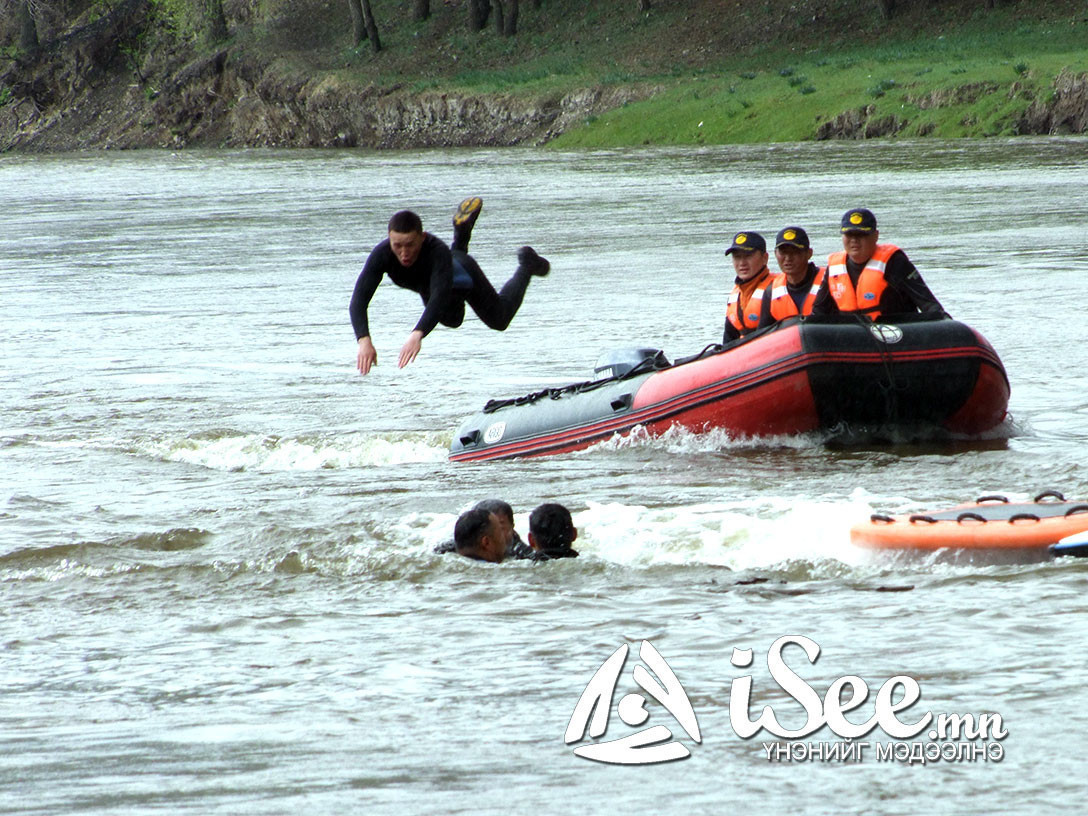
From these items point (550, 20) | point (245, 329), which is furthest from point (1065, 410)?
point (550, 20)

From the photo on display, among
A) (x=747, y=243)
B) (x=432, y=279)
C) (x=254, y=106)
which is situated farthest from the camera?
(x=254, y=106)

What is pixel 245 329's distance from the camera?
17.1m

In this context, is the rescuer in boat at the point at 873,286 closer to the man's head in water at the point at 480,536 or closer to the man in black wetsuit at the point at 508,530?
the man in black wetsuit at the point at 508,530

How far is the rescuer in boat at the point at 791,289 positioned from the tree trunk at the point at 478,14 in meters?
50.3

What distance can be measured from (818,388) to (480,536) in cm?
324

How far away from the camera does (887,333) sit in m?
9.45

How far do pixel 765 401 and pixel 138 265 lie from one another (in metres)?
15.6

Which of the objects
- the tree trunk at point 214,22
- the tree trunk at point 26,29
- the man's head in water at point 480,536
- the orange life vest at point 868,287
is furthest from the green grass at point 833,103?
the tree trunk at point 26,29

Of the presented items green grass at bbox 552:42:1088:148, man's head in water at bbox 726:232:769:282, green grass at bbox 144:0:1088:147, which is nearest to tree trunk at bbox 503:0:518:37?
green grass at bbox 144:0:1088:147

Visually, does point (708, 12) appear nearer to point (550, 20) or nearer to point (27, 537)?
point (550, 20)

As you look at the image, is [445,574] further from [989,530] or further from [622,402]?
[622,402]

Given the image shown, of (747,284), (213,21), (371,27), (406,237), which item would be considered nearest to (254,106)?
(371,27)

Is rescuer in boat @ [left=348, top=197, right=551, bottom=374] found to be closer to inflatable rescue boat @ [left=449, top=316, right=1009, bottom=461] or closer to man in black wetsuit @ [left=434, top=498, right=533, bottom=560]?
inflatable rescue boat @ [left=449, top=316, right=1009, bottom=461]

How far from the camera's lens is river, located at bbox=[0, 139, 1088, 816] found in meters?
4.51
